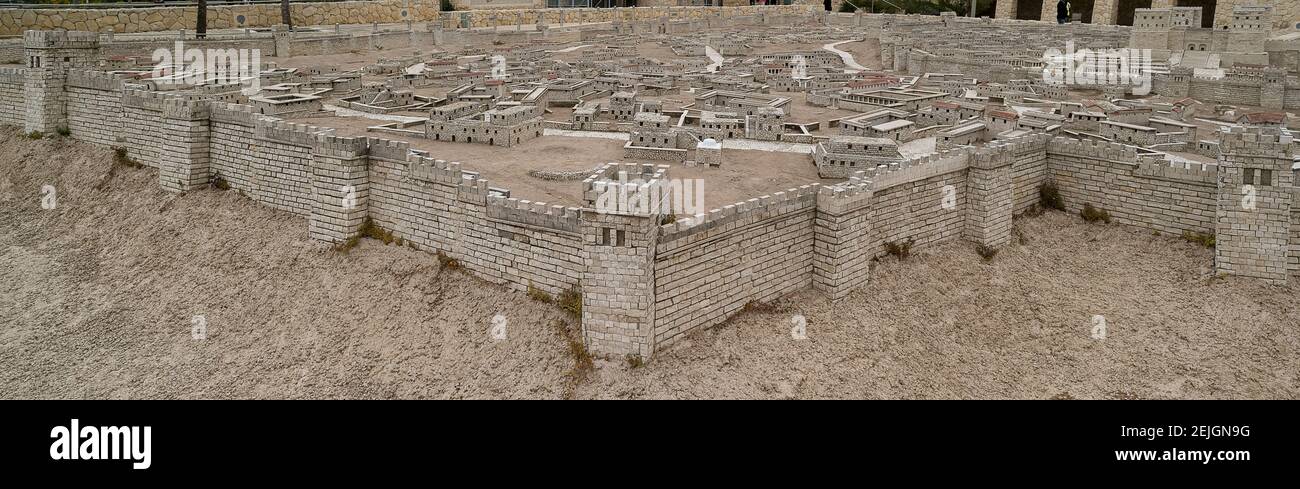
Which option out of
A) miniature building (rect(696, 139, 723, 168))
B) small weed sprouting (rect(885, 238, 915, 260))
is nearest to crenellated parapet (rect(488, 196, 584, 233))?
miniature building (rect(696, 139, 723, 168))

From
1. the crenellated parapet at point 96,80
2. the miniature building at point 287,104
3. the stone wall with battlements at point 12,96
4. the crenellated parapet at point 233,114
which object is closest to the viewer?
the crenellated parapet at point 233,114

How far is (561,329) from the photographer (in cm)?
1820

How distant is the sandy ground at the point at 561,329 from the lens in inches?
720

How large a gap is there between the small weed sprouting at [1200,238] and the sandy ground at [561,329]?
0.76 feet

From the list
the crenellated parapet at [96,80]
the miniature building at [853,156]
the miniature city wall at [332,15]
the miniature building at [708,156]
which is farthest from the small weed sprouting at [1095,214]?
the miniature city wall at [332,15]

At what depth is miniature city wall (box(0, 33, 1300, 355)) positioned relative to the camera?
17.5m

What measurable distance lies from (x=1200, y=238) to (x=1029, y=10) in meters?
56.8

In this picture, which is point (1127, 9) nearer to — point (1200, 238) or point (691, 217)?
point (1200, 238)

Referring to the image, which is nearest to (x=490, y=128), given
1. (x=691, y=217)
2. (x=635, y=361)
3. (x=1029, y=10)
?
(x=691, y=217)

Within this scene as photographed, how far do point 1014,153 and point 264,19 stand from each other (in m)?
37.1

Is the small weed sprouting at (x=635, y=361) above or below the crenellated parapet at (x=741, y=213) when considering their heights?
below

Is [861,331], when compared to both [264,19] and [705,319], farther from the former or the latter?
[264,19]

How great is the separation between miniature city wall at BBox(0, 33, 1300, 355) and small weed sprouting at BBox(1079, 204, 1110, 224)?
0.55ft

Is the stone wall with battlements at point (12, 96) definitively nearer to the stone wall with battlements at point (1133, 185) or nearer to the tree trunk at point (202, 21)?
the tree trunk at point (202, 21)
